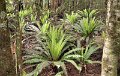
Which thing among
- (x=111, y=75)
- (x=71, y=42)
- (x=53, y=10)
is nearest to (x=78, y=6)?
(x=53, y=10)

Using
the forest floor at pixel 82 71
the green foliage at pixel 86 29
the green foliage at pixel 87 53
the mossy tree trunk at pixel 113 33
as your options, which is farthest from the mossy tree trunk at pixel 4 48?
the green foliage at pixel 86 29

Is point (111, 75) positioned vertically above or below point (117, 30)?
below

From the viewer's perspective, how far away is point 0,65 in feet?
8.87

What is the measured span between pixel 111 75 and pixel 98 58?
2.26 meters

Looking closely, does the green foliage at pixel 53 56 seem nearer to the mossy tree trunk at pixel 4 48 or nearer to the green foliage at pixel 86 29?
the green foliage at pixel 86 29

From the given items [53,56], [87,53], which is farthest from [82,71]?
[53,56]

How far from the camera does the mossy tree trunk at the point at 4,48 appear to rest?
2660 millimetres

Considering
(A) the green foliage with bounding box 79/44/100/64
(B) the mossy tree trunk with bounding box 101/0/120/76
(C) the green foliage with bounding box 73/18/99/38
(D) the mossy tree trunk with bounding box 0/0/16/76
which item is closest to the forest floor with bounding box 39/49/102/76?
(A) the green foliage with bounding box 79/44/100/64

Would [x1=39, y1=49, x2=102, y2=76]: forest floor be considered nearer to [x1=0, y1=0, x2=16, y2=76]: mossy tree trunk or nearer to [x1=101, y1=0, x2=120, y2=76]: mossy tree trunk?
[x1=101, y1=0, x2=120, y2=76]: mossy tree trunk

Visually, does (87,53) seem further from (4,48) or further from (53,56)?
(4,48)

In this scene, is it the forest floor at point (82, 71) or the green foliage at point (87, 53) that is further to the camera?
the green foliage at point (87, 53)

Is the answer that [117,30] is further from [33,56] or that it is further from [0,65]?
[33,56]

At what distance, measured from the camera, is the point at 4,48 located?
8.81ft

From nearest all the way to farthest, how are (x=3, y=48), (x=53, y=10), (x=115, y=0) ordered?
(x=3, y=48) → (x=115, y=0) → (x=53, y=10)
